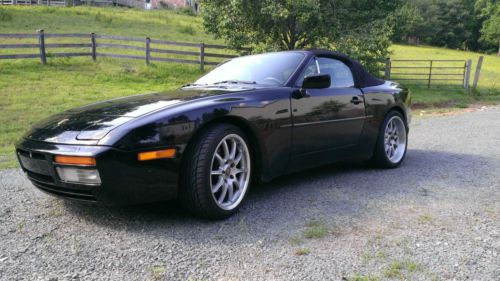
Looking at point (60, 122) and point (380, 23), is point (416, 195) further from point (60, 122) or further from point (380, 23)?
point (380, 23)

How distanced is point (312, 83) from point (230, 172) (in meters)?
1.12

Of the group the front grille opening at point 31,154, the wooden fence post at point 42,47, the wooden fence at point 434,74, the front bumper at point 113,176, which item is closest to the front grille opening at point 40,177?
the front bumper at point 113,176

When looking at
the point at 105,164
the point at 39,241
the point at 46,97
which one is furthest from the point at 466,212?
the point at 46,97

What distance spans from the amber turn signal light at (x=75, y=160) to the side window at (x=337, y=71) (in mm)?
2453

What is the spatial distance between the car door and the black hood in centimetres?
64

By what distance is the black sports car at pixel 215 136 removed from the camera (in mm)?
2830

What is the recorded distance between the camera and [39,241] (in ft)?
9.32

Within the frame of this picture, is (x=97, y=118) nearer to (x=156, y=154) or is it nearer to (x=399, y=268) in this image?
(x=156, y=154)

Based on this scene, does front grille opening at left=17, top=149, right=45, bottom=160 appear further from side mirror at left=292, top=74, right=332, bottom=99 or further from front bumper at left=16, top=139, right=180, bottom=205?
side mirror at left=292, top=74, right=332, bottom=99

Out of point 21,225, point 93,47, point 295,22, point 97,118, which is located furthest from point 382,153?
point 93,47

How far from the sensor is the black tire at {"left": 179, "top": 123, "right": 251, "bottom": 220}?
3.01 metres

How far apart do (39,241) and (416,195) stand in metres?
3.07

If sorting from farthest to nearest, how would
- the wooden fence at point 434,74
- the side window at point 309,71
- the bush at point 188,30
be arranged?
the bush at point 188,30
the wooden fence at point 434,74
the side window at point 309,71

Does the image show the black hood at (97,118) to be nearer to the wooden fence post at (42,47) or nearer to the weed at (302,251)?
the weed at (302,251)
